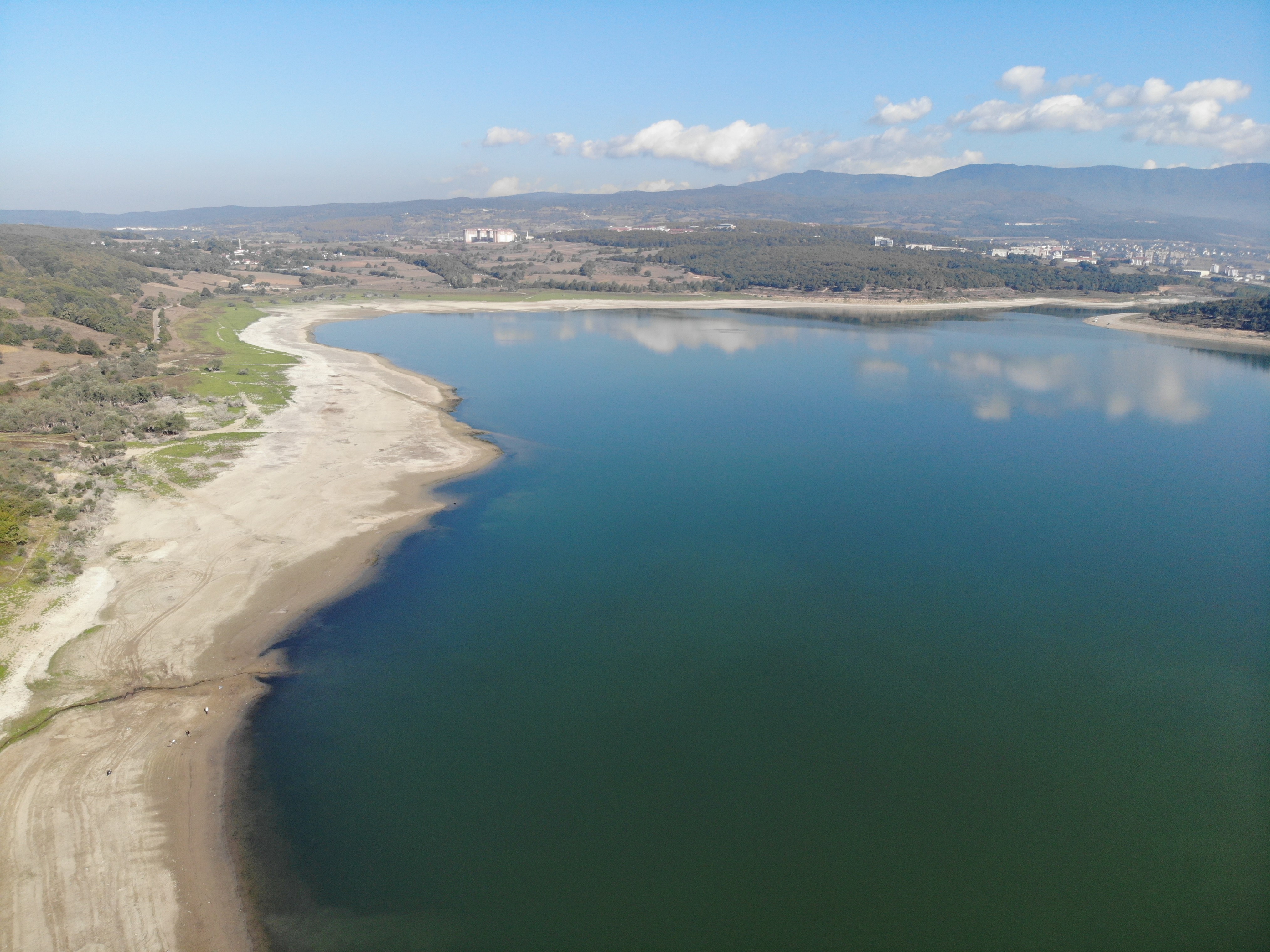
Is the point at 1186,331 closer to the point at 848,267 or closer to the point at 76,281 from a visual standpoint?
the point at 848,267

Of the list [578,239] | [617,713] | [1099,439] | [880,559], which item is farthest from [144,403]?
[578,239]

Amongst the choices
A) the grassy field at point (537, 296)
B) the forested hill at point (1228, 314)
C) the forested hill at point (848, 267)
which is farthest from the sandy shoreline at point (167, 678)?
the forested hill at point (848, 267)

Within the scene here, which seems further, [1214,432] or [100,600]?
[1214,432]

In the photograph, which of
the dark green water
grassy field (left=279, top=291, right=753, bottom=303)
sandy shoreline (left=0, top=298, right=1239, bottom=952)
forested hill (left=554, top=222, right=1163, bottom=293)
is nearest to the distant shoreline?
forested hill (left=554, top=222, right=1163, bottom=293)

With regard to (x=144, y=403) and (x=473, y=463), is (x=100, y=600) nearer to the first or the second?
(x=473, y=463)

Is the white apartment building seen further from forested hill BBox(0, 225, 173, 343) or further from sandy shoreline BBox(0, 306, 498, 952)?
sandy shoreline BBox(0, 306, 498, 952)

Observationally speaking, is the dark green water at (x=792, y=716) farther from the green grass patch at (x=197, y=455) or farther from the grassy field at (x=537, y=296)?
the grassy field at (x=537, y=296)
